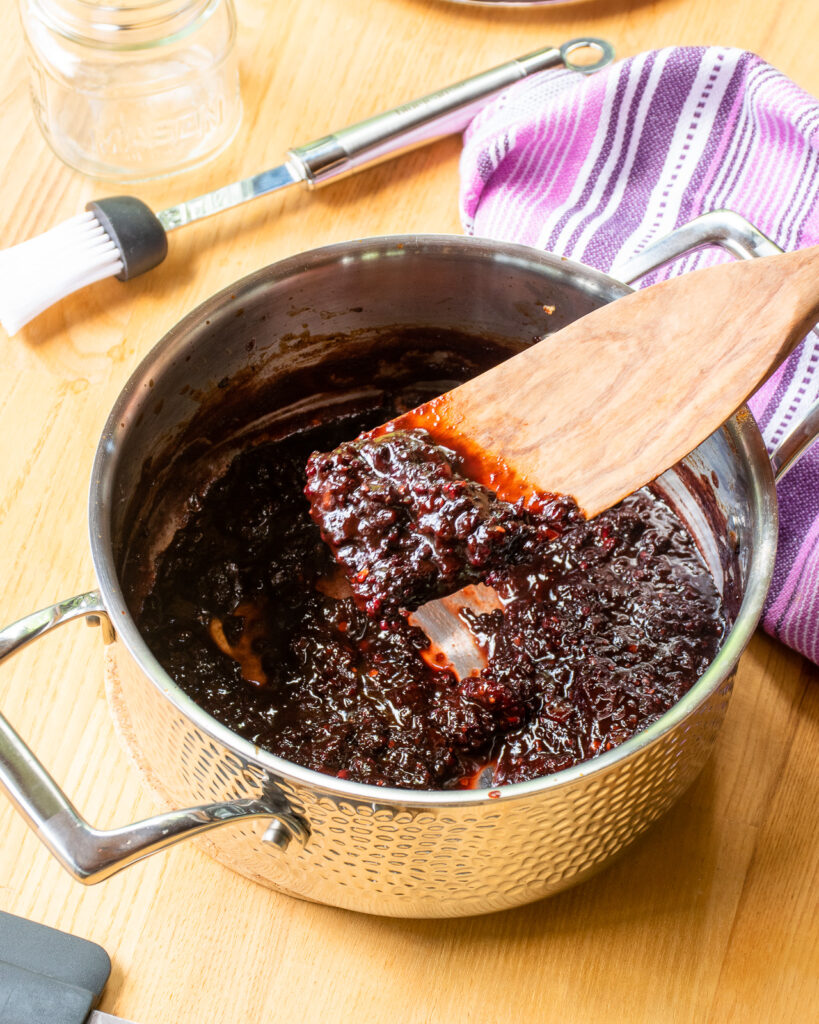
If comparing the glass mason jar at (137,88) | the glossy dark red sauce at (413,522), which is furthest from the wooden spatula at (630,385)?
the glass mason jar at (137,88)

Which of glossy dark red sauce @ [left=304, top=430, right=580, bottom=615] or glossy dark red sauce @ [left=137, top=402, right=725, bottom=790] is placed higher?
glossy dark red sauce @ [left=304, top=430, right=580, bottom=615]

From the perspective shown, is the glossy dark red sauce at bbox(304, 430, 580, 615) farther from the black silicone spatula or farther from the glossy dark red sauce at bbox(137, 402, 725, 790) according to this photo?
the black silicone spatula

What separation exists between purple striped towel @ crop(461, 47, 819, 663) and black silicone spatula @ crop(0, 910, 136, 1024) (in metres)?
0.81

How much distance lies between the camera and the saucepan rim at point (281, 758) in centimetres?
70

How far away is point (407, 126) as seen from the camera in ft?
4.21

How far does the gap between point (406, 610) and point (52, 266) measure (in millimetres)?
549

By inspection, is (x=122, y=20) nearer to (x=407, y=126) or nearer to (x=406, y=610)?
(x=407, y=126)

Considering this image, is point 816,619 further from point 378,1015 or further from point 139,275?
point 139,275

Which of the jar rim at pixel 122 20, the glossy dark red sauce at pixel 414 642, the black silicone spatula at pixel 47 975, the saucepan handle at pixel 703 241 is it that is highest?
the saucepan handle at pixel 703 241

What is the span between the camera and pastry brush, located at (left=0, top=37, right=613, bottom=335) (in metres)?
1.18

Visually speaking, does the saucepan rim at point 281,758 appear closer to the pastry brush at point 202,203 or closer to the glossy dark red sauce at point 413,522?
the glossy dark red sauce at point 413,522

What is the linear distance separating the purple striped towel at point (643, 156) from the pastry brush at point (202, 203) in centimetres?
4

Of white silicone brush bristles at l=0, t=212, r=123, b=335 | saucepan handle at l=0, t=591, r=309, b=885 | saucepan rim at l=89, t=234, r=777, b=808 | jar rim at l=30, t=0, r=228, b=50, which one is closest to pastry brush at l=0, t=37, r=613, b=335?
white silicone brush bristles at l=0, t=212, r=123, b=335

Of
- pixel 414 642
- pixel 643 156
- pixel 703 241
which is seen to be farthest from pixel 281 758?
pixel 643 156
